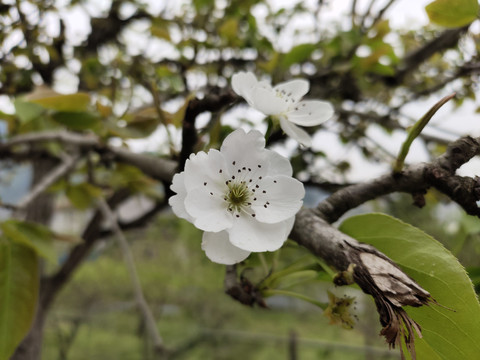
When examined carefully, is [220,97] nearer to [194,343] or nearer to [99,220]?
[99,220]

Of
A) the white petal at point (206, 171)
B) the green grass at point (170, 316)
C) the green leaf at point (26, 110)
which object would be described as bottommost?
the green grass at point (170, 316)

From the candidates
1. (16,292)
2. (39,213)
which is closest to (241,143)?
(16,292)

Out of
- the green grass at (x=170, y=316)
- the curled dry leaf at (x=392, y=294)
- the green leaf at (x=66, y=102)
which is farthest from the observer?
the green grass at (x=170, y=316)

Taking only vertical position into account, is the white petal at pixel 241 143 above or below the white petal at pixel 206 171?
above

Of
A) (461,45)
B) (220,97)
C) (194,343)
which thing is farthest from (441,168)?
(194,343)

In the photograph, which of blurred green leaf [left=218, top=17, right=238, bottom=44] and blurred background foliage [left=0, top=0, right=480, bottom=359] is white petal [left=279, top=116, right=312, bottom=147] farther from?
blurred green leaf [left=218, top=17, right=238, bottom=44]

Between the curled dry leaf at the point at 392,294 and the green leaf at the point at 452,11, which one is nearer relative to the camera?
the curled dry leaf at the point at 392,294

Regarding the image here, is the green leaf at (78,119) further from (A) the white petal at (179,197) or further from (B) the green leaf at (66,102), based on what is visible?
(A) the white petal at (179,197)

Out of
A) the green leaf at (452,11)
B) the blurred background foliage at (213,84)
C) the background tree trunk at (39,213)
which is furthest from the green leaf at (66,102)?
the background tree trunk at (39,213)
